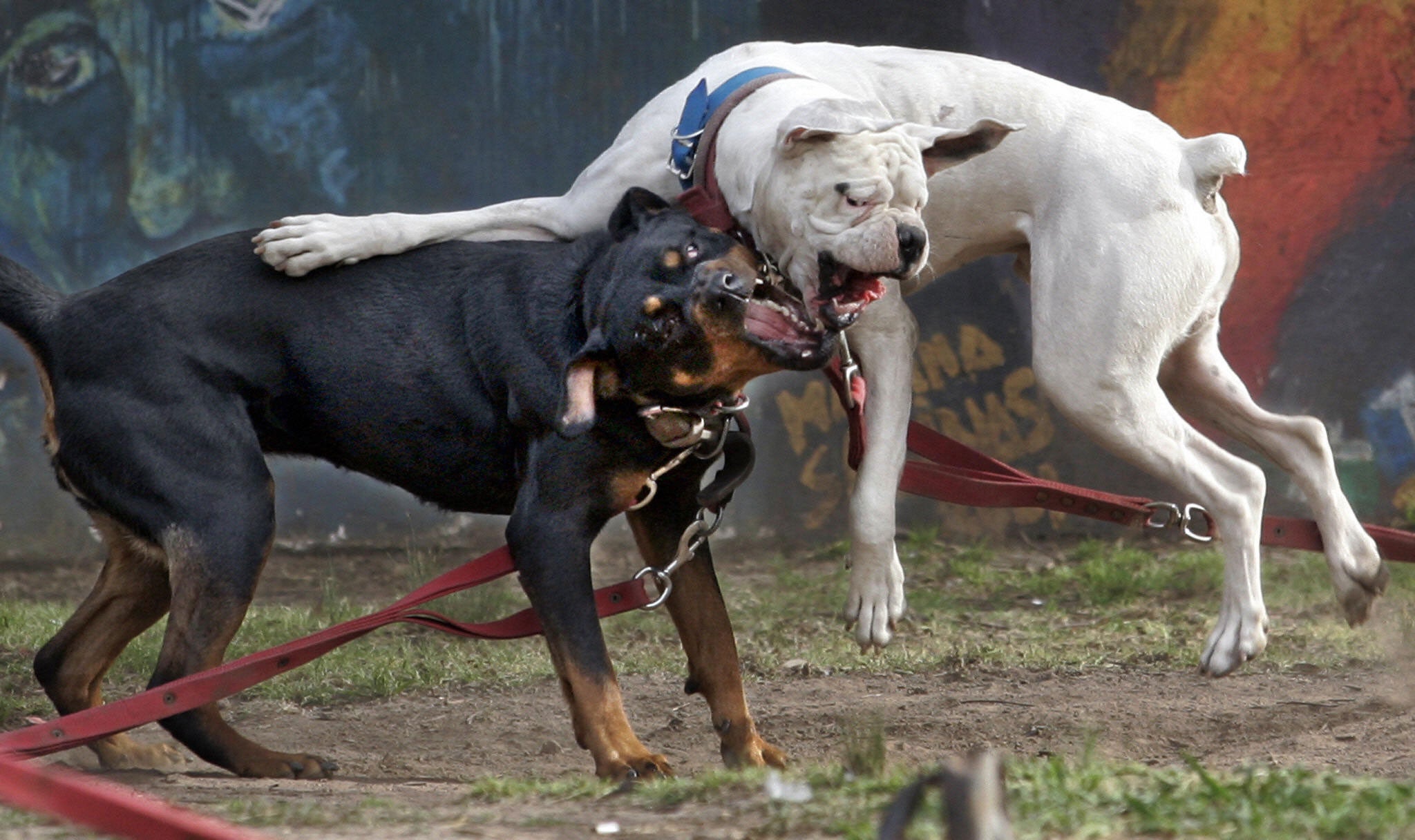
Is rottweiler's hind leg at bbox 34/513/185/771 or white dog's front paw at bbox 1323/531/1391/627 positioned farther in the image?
white dog's front paw at bbox 1323/531/1391/627

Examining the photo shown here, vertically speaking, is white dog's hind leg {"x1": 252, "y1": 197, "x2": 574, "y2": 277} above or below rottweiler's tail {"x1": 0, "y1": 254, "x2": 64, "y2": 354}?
above

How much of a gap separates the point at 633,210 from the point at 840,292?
62cm

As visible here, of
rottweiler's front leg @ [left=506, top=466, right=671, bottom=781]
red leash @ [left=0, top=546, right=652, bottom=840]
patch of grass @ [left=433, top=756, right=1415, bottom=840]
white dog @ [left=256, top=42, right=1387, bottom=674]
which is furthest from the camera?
white dog @ [left=256, top=42, right=1387, bottom=674]

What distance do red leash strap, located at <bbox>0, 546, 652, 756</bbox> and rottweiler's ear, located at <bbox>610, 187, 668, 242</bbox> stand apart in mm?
857

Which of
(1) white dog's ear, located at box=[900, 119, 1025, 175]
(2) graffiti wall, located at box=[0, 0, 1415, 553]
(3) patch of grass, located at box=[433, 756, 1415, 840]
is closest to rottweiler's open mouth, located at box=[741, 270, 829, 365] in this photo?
(1) white dog's ear, located at box=[900, 119, 1025, 175]

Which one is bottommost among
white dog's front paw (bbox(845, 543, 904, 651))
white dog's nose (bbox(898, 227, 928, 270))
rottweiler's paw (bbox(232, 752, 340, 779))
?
rottweiler's paw (bbox(232, 752, 340, 779))

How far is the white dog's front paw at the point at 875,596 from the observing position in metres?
4.16

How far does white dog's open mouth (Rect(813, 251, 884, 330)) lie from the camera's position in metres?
3.55

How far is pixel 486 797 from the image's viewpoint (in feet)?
10.6

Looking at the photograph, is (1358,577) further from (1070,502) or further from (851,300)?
(851,300)

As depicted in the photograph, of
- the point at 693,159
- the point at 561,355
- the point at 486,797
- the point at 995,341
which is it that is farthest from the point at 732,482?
the point at 995,341

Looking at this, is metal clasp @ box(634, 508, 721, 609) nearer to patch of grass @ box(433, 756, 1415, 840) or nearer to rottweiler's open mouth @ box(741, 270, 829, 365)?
rottweiler's open mouth @ box(741, 270, 829, 365)

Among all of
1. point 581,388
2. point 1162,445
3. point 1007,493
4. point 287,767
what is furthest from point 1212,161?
point 287,767

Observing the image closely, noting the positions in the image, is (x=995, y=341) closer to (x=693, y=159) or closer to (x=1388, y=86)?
(x=1388, y=86)
